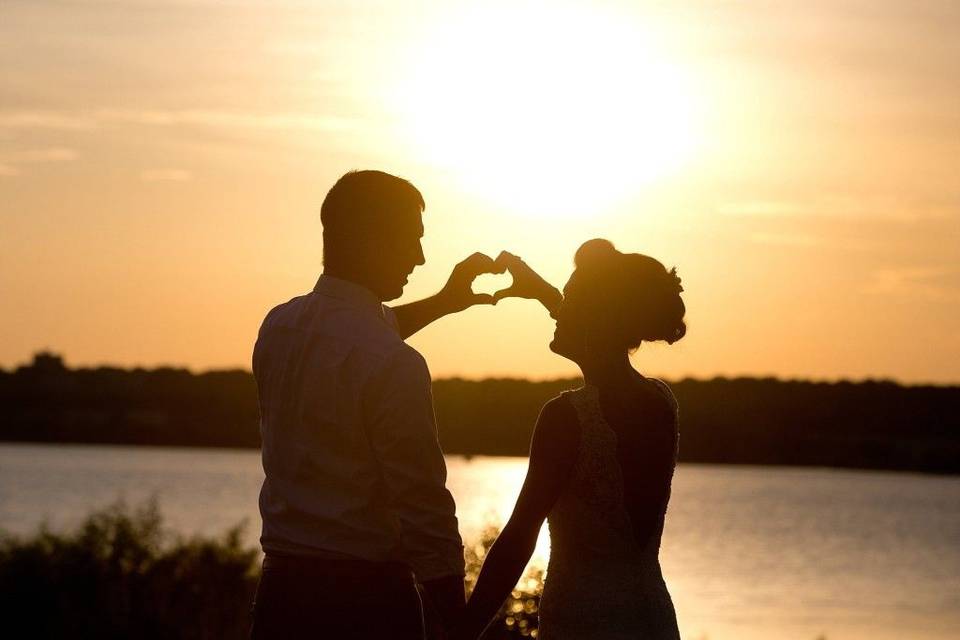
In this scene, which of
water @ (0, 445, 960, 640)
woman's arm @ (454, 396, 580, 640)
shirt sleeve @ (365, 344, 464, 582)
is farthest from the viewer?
water @ (0, 445, 960, 640)

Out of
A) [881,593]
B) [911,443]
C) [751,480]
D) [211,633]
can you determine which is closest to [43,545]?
[211,633]

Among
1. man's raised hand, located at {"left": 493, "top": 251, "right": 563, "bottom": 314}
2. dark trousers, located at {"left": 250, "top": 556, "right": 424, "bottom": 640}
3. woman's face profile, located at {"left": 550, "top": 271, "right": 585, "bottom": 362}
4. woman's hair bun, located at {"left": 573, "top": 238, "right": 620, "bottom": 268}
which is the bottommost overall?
dark trousers, located at {"left": 250, "top": 556, "right": 424, "bottom": 640}

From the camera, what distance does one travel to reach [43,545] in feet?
59.5

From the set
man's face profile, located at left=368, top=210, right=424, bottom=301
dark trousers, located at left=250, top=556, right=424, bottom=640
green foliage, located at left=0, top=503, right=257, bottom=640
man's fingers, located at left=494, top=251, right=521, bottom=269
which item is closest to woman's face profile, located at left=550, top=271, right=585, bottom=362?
man's fingers, located at left=494, top=251, right=521, bottom=269

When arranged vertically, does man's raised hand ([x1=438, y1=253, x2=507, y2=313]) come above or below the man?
above

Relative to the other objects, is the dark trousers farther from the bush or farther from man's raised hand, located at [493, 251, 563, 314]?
the bush

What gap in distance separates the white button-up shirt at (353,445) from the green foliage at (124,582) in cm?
1132

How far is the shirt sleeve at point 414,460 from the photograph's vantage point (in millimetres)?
3852

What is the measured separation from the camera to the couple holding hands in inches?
154

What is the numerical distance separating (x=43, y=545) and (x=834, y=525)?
6069cm

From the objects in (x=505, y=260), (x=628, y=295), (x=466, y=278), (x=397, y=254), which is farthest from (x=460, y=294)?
(x=397, y=254)

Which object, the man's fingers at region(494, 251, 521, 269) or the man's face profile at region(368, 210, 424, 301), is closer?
the man's face profile at region(368, 210, 424, 301)

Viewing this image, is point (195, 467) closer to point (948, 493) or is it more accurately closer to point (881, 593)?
point (948, 493)

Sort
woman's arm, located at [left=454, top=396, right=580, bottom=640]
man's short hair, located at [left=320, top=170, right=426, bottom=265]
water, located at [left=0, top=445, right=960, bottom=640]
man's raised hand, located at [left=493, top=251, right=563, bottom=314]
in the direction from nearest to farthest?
man's short hair, located at [left=320, top=170, right=426, bottom=265] → woman's arm, located at [left=454, top=396, right=580, bottom=640] → man's raised hand, located at [left=493, top=251, right=563, bottom=314] → water, located at [left=0, top=445, right=960, bottom=640]
